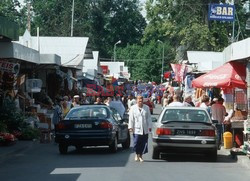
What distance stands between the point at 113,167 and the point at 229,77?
700 cm

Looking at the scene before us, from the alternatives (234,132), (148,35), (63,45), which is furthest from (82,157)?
(63,45)

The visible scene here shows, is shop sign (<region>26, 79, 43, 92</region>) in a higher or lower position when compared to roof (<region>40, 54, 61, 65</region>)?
lower

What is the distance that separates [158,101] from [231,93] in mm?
56327

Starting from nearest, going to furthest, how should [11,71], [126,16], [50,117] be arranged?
[11,71], [50,117], [126,16]

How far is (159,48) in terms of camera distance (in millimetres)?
112125

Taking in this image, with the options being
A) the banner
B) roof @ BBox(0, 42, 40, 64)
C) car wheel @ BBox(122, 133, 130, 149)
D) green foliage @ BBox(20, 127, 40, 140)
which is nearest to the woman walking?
car wheel @ BBox(122, 133, 130, 149)

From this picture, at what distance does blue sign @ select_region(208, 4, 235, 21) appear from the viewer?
36031mm

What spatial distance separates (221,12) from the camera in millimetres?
37281

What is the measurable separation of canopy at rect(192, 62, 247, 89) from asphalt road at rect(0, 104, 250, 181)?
2.35m

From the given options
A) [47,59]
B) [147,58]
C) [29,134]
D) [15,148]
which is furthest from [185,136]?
[147,58]

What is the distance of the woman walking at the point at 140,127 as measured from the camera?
1848 centimetres

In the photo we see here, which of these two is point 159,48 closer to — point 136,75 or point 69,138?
point 136,75

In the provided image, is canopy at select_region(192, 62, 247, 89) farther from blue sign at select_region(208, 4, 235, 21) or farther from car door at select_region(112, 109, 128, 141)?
blue sign at select_region(208, 4, 235, 21)

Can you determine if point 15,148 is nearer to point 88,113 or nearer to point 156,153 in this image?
point 88,113
